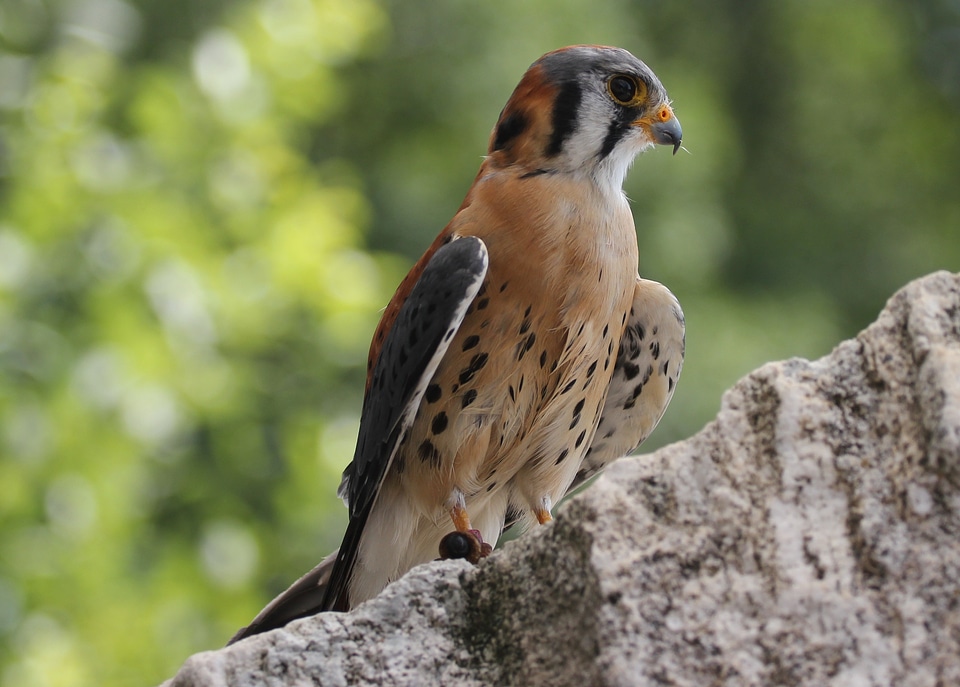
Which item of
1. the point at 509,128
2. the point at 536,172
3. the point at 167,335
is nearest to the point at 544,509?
the point at 536,172

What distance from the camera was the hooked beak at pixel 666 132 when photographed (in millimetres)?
2529

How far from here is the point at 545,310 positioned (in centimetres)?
229

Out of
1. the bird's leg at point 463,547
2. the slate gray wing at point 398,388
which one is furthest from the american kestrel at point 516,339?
the bird's leg at point 463,547

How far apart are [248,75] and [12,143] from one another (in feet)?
2.89

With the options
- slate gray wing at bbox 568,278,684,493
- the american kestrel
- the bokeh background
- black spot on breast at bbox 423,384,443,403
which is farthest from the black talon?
the bokeh background

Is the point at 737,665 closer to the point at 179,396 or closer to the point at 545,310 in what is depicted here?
the point at 545,310

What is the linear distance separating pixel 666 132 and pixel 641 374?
54cm

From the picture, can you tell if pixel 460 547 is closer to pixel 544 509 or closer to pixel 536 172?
pixel 544 509

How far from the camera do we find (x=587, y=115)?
2.49 metres

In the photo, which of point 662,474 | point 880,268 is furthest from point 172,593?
point 880,268

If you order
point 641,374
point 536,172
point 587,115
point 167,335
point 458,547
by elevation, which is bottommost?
point 458,547

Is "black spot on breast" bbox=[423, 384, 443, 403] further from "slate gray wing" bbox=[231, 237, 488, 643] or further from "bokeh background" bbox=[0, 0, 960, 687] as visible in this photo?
"bokeh background" bbox=[0, 0, 960, 687]

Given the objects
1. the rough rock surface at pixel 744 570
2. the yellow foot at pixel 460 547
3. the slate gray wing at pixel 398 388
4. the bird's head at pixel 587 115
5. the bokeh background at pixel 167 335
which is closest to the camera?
the rough rock surface at pixel 744 570

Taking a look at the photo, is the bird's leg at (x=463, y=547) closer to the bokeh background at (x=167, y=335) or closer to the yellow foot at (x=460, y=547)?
the yellow foot at (x=460, y=547)
